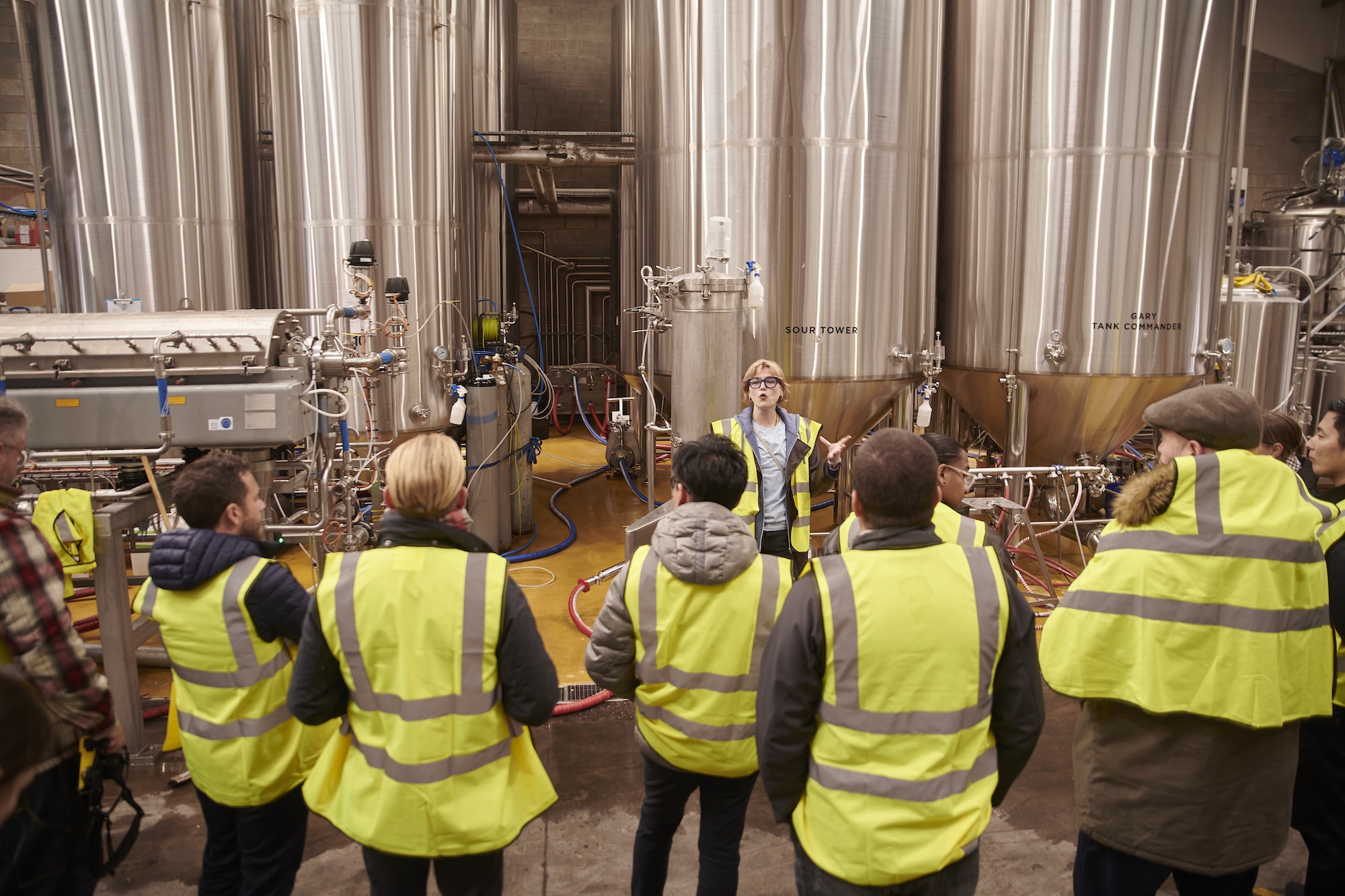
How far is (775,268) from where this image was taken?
4648mm

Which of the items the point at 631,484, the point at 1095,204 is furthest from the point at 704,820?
the point at 631,484

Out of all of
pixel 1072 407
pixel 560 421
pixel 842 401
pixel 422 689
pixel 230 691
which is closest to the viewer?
pixel 422 689

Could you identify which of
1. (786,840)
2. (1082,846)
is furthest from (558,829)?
(1082,846)

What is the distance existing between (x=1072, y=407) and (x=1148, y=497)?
3.64 meters

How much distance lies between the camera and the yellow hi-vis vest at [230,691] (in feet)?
6.19

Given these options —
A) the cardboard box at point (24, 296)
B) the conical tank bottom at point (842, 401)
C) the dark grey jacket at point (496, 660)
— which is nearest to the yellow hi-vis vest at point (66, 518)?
the dark grey jacket at point (496, 660)

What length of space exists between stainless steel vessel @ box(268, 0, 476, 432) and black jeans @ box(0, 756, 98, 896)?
10.6 feet

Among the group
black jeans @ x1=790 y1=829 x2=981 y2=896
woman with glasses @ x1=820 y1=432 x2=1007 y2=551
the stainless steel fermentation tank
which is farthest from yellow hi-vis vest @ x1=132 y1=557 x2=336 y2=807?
the stainless steel fermentation tank

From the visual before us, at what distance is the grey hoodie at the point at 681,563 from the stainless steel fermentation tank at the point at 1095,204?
3.93m

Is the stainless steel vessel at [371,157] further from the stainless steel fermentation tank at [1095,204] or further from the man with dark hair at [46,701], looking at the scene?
the stainless steel fermentation tank at [1095,204]

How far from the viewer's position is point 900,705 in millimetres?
1451

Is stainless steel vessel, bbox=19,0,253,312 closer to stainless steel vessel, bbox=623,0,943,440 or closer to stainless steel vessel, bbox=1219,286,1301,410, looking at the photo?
stainless steel vessel, bbox=623,0,943,440

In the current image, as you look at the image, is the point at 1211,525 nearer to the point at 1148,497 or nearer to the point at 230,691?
the point at 1148,497

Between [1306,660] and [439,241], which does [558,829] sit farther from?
[439,241]
